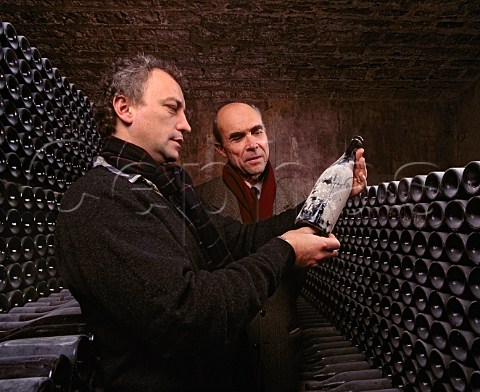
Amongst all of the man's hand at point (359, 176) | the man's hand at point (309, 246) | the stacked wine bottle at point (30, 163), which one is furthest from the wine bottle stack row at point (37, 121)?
the man's hand at point (359, 176)

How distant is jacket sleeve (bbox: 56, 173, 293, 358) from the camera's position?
122 cm

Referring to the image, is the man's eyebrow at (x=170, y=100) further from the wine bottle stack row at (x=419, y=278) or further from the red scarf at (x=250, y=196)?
the red scarf at (x=250, y=196)

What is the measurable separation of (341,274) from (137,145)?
198 cm

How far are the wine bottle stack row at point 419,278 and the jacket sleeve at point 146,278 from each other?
75 cm

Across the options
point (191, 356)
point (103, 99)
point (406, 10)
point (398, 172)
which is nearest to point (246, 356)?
point (191, 356)

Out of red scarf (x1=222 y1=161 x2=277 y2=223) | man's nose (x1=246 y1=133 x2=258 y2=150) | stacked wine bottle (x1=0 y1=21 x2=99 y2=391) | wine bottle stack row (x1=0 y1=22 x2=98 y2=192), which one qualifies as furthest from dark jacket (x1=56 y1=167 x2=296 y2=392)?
man's nose (x1=246 y1=133 x2=258 y2=150)

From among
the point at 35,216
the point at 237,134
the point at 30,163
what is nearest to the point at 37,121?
the point at 30,163

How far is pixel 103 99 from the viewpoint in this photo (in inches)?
73.4

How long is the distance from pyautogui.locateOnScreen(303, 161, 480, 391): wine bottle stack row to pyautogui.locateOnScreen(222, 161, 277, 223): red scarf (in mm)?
698

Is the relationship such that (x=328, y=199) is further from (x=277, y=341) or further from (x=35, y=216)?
(x=35, y=216)

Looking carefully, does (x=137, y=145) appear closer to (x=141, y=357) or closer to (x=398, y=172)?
(x=141, y=357)

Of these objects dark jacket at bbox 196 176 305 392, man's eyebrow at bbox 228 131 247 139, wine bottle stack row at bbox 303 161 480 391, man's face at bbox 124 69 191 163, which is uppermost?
man's eyebrow at bbox 228 131 247 139

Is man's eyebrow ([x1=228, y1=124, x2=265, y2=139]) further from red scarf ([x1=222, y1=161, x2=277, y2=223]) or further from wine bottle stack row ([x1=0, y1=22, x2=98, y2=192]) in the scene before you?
wine bottle stack row ([x1=0, y1=22, x2=98, y2=192])

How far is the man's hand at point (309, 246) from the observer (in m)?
1.57
